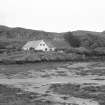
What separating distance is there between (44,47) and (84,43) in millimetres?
16630

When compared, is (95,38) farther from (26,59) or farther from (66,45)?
(26,59)

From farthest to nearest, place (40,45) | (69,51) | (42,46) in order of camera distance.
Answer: (42,46), (40,45), (69,51)

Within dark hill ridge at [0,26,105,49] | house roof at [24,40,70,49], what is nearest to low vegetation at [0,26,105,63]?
dark hill ridge at [0,26,105,49]

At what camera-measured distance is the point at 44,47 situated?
99938 mm

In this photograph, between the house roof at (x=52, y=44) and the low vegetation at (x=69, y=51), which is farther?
the house roof at (x=52, y=44)

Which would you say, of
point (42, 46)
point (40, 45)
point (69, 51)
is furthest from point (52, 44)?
point (69, 51)

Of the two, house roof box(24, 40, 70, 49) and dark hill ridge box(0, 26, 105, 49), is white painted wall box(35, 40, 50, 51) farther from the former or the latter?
dark hill ridge box(0, 26, 105, 49)

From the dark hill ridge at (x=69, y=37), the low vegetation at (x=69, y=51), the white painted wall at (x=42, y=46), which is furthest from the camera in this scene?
the dark hill ridge at (x=69, y=37)

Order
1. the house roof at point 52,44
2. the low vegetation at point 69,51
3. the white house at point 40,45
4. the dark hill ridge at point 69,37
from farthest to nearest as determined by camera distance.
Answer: the dark hill ridge at point 69,37
the house roof at point 52,44
the white house at point 40,45
the low vegetation at point 69,51

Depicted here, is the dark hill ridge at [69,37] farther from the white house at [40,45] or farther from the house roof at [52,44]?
the white house at [40,45]

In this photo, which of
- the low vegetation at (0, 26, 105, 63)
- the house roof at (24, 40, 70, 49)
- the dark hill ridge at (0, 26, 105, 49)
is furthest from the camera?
the dark hill ridge at (0, 26, 105, 49)

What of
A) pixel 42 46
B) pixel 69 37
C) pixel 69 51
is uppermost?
pixel 69 37

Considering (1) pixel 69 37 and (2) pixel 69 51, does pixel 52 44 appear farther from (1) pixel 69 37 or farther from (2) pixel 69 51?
(2) pixel 69 51

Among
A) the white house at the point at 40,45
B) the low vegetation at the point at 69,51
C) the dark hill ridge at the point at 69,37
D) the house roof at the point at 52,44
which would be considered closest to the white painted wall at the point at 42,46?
the white house at the point at 40,45
